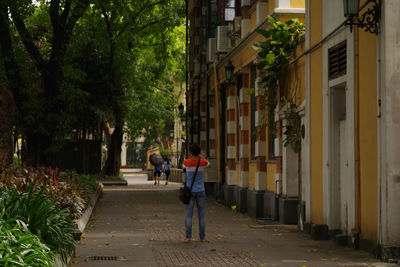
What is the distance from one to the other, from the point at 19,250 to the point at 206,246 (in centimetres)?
584

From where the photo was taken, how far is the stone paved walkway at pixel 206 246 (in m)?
11.5

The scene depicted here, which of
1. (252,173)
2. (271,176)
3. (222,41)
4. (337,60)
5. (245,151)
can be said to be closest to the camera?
(337,60)

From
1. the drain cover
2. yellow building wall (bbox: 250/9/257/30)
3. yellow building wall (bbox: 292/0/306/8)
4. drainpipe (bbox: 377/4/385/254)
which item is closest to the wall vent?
drainpipe (bbox: 377/4/385/254)

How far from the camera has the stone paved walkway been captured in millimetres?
11516

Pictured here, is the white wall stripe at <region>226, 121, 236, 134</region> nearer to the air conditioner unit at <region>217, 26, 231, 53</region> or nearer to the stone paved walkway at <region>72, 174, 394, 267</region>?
the air conditioner unit at <region>217, 26, 231, 53</region>

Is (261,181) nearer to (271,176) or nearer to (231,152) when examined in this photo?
(271,176)

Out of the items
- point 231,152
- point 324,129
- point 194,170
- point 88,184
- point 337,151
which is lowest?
point 88,184

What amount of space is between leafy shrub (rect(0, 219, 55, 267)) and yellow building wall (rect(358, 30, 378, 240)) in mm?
5223

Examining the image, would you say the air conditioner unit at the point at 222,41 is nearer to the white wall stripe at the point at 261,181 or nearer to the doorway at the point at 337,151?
the white wall stripe at the point at 261,181

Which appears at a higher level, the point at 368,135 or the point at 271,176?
the point at 368,135

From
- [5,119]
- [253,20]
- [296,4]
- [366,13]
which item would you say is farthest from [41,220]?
[253,20]

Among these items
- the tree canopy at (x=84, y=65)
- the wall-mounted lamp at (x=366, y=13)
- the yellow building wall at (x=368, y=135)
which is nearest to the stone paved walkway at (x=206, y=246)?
the yellow building wall at (x=368, y=135)

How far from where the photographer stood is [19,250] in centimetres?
817

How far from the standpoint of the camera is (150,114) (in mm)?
43281
